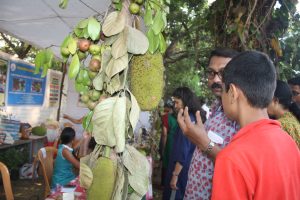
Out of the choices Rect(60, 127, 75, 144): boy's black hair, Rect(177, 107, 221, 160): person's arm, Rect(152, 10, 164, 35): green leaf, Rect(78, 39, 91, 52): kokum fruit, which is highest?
Answer: Rect(152, 10, 164, 35): green leaf

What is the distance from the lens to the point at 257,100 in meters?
1.06

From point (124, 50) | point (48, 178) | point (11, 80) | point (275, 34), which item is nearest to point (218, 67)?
point (124, 50)

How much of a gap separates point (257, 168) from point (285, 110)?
1636 mm

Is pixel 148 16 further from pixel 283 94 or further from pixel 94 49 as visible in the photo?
pixel 283 94

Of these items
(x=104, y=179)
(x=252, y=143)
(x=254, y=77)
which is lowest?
(x=104, y=179)

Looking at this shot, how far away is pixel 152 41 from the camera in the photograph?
97 cm

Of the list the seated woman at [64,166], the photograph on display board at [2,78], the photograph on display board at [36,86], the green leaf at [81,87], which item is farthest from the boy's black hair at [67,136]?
the photograph on display board at [36,86]

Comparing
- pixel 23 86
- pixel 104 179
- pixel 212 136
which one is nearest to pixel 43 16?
pixel 23 86

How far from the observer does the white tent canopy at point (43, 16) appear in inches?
115

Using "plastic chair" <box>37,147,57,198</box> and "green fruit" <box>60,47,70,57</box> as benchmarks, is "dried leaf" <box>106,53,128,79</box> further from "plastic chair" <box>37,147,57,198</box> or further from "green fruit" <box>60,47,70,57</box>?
"plastic chair" <box>37,147,57,198</box>

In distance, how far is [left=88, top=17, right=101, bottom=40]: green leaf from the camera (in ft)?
2.92

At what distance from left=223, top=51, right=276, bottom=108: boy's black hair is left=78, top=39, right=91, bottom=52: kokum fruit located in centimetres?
50

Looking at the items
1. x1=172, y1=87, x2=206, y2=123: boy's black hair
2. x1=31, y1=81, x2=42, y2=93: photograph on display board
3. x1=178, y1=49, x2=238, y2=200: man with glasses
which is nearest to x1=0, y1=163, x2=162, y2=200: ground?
x1=31, y1=81, x2=42, y2=93: photograph on display board

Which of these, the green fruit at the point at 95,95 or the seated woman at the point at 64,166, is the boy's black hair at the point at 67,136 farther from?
the green fruit at the point at 95,95
